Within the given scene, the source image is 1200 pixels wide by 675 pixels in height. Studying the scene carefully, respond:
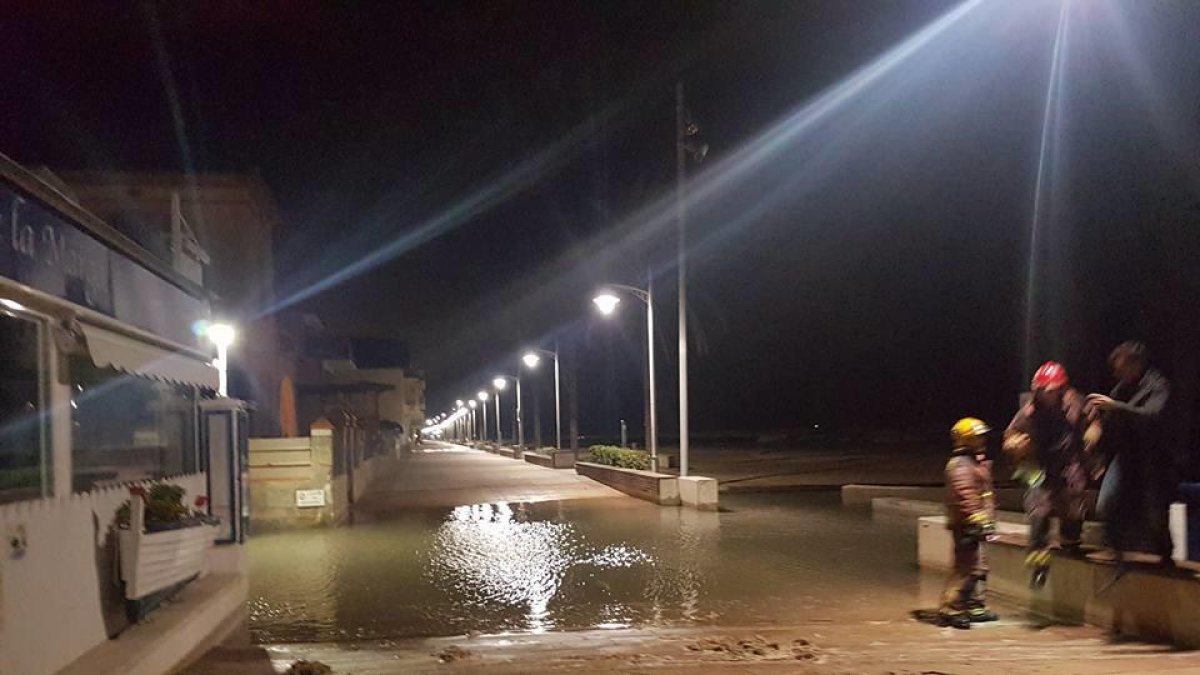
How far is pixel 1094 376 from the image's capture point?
2705 cm

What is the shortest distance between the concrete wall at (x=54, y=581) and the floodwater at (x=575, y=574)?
203cm

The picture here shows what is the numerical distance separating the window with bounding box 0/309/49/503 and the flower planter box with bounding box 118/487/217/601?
0.86 metres

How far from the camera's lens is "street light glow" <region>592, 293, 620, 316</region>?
21938 mm

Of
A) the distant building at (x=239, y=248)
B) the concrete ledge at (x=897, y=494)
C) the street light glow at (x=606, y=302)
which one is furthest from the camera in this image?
the distant building at (x=239, y=248)

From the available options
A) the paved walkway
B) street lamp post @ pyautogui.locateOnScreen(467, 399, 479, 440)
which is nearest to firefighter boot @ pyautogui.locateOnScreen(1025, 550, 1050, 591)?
the paved walkway

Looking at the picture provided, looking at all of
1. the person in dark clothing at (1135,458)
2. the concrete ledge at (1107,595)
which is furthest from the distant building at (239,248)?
the person in dark clothing at (1135,458)

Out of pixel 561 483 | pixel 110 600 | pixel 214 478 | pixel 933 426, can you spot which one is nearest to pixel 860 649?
pixel 110 600

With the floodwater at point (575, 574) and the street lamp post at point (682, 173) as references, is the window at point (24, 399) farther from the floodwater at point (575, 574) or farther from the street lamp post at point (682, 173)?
the street lamp post at point (682, 173)

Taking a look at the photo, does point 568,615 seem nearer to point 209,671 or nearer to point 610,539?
point 209,671

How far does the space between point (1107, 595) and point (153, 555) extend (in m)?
6.78

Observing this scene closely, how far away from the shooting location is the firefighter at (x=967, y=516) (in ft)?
25.0

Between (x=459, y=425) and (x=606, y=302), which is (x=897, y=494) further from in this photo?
(x=459, y=425)

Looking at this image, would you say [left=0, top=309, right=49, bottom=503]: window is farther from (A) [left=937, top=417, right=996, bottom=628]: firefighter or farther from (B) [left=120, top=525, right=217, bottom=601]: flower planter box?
(A) [left=937, top=417, right=996, bottom=628]: firefighter

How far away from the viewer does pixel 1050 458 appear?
26.1ft
